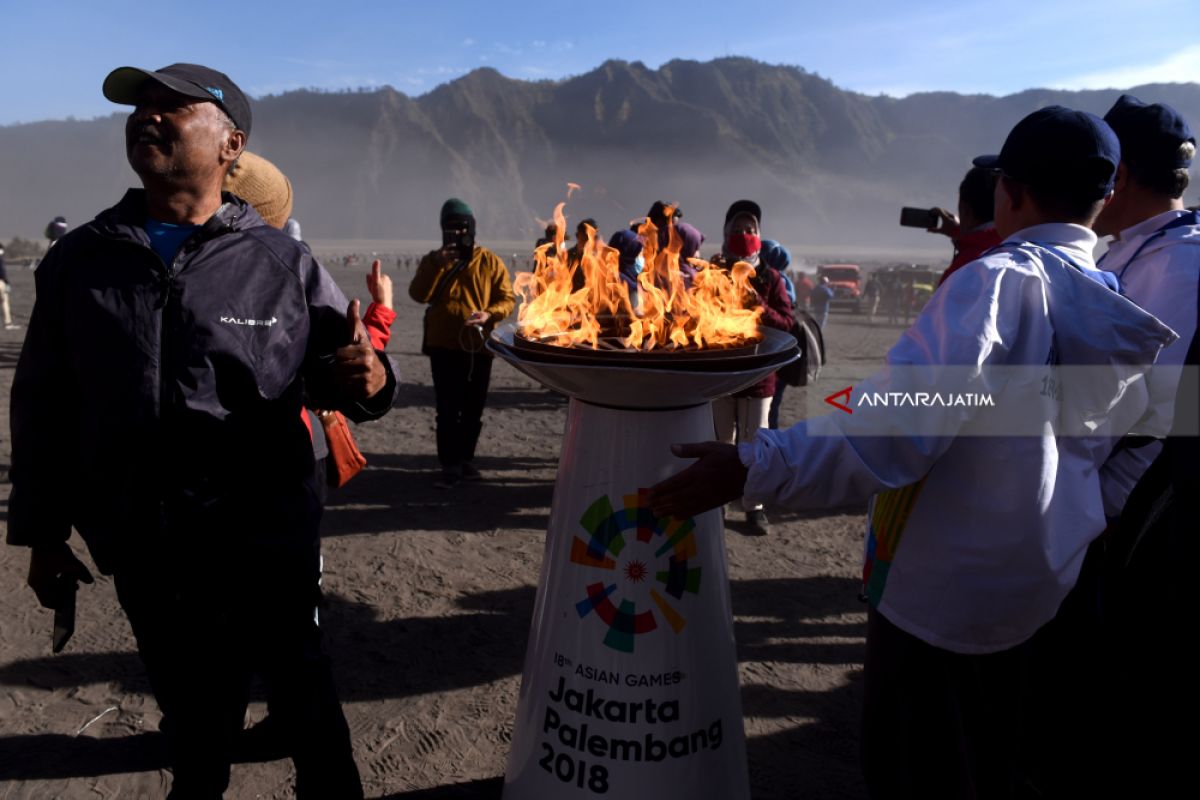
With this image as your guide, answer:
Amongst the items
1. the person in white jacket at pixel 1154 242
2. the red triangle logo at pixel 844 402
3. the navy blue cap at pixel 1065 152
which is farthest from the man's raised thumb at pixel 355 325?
the person in white jacket at pixel 1154 242

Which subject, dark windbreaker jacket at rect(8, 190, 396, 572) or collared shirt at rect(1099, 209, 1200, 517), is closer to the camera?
dark windbreaker jacket at rect(8, 190, 396, 572)

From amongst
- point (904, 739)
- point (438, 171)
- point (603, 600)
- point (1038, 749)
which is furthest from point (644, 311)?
point (438, 171)

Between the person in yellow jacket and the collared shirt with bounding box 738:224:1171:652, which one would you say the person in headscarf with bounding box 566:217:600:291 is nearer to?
the person in yellow jacket

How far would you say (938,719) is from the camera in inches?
80.0

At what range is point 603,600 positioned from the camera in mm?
2357

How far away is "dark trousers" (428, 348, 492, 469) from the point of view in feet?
20.2

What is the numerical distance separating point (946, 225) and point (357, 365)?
3.45 m

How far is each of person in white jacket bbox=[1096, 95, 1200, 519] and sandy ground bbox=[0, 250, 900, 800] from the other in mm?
1554

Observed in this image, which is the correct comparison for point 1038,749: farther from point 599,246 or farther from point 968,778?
point 599,246

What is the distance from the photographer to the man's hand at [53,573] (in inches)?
91.2

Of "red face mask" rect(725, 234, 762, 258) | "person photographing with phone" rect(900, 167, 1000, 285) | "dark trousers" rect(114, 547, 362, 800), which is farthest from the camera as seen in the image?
"red face mask" rect(725, 234, 762, 258)

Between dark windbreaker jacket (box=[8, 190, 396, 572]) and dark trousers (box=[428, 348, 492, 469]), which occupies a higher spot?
dark windbreaker jacket (box=[8, 190, 396, 572])

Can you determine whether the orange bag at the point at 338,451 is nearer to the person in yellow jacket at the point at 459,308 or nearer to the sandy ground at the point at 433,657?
the sandy ground at the point at 433,657

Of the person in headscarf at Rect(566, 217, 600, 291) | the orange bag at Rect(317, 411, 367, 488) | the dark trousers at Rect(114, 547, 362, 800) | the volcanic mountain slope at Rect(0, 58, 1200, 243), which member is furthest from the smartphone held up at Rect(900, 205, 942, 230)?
the volcanic mountain slope at Rect(0, 58, 1200, 243)
